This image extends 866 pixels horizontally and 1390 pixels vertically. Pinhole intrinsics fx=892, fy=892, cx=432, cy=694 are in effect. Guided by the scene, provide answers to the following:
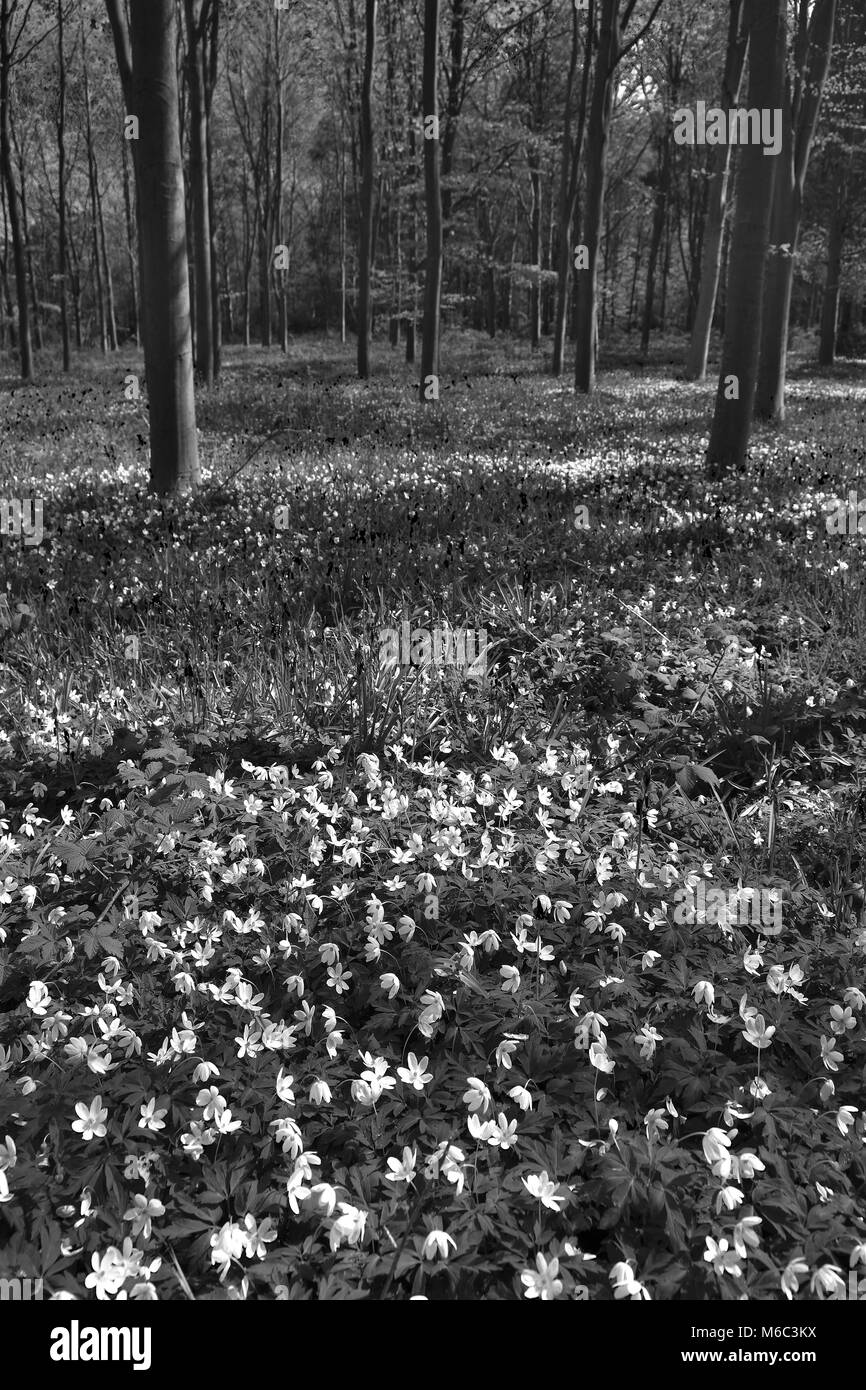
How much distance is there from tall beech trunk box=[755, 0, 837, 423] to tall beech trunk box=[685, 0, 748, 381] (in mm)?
2934

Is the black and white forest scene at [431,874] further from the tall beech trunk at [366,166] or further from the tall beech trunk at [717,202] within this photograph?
the tall beech trunk at [717,202]

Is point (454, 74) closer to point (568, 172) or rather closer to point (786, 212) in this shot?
point (568, 172)

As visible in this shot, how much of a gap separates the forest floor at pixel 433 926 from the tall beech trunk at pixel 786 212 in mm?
9423

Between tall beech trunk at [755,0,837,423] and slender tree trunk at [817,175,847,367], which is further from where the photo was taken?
slender tree trunk at [817,175,847,367]

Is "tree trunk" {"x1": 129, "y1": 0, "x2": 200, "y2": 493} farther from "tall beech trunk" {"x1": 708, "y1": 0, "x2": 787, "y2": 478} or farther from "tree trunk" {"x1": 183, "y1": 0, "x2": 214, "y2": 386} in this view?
"tree trunk" {"x1": 183, "y1": 0, "x2": 214, "y2": 386}

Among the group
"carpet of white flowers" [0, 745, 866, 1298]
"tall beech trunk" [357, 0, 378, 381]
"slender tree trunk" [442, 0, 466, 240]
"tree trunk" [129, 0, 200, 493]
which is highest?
"slender tree trunk" [442, 0, 466, 240]

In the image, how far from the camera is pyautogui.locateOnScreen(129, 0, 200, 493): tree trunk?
27.3ft

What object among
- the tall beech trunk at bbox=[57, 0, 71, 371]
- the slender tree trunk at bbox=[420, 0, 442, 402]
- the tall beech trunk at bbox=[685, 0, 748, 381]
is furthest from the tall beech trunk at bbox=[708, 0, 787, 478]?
the tall beech trunk at bbox=[57, 0, 71, 371]

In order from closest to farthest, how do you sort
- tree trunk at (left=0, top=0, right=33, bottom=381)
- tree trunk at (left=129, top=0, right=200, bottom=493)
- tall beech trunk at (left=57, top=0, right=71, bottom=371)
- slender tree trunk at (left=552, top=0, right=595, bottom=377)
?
tree trunk at (left=129, top=0, right=200, bottom=493) < tree trunk at (left=0, top=0, right=33, bottom=381) < slender tree trunk at (left=552, top=0, right=595, bottom=377) < tall beech trunk at (left=57, top=0, right=71, bottom=371)

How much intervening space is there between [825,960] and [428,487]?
7759mm

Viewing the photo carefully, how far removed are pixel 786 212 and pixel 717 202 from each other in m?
9.30

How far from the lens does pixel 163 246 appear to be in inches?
348

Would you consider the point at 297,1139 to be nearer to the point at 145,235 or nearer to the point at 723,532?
the point at 723,532
